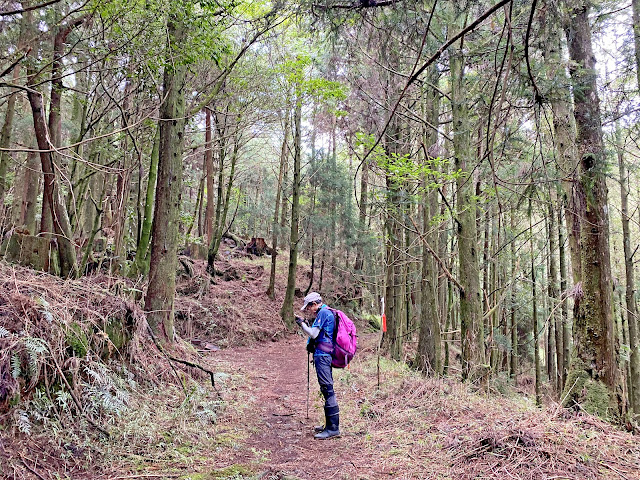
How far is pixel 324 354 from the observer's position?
526 centimetres

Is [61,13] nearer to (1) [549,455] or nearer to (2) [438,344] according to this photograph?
(1) [549,455]

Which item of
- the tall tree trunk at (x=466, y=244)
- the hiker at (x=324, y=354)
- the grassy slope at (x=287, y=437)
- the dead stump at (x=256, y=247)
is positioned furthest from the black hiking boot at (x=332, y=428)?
the dead stump at (x=256, y=247)

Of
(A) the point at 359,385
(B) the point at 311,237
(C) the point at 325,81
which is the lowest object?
(A) the point at 359,385

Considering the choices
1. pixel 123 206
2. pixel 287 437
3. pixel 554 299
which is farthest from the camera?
pixel 554 299

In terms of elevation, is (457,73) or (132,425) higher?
(457,73)

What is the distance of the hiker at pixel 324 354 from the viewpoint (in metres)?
5.03

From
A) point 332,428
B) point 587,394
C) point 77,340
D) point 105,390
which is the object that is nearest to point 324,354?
point 332,428

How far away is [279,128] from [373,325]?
11473 millimetres

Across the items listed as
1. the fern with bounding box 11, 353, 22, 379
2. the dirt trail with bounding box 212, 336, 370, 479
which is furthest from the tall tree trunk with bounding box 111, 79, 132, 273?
the fern with bounding box 11, 353, 22, 379

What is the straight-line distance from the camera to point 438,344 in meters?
9.44

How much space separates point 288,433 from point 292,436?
0.13m

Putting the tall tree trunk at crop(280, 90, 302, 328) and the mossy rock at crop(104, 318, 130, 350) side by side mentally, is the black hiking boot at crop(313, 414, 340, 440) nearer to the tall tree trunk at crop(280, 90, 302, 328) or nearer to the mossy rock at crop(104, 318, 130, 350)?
the mossy rock at crop(104, 318, 130, 350)

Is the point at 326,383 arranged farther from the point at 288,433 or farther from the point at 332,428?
the point at 288,433

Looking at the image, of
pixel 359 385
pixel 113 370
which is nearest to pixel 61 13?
pixel 113 370
